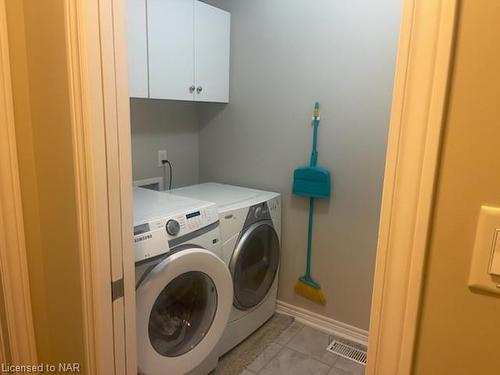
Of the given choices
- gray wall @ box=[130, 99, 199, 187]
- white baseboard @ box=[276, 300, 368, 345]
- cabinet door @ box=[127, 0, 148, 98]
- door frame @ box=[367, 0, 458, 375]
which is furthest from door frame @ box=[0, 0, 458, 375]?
white baseboard @ box=[276, 300, 368, 345]

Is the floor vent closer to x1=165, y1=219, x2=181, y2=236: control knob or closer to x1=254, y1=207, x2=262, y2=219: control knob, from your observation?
x1=254, y1=207, x2=262, y2=219: control knob

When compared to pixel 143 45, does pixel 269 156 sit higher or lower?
lower

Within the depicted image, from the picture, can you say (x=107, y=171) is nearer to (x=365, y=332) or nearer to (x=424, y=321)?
(x=424, y=321)

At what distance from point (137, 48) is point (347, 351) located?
2056mm

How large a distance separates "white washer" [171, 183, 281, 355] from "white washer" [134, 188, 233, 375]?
0.15m

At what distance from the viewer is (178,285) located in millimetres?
1647

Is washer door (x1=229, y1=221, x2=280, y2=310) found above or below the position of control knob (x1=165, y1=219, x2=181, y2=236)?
below

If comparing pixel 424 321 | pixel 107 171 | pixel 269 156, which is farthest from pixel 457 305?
pixel 269 156

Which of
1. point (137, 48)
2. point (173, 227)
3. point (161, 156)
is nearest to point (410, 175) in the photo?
point (173, 227)

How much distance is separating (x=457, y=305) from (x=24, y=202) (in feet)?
3.52

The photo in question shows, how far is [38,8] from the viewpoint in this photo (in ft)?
2.92

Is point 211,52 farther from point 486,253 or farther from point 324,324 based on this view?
point 486,253

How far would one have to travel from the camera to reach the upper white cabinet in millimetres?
1812

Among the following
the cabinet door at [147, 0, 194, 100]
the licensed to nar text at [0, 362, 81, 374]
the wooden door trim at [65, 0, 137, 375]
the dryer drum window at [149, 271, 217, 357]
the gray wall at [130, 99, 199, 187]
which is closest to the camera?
the wooden door trim at [65, 0, 137, 375]
